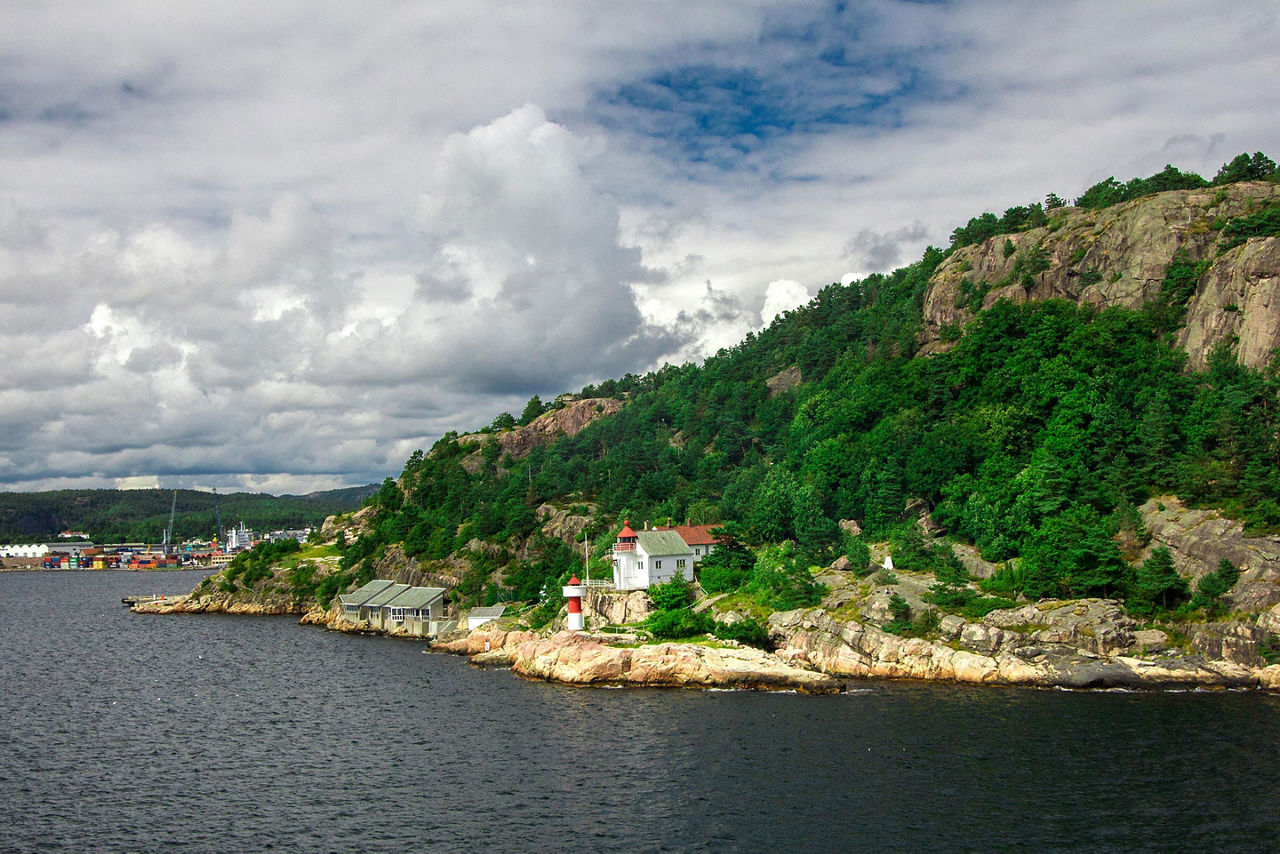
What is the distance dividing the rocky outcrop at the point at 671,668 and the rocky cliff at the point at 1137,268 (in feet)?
187

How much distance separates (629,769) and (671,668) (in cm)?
2364

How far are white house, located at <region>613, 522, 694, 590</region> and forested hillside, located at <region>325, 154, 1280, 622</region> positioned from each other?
928 cm

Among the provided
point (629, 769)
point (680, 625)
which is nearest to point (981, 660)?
point (680, 625)

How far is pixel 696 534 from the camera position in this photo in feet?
338

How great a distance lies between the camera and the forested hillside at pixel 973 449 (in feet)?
252

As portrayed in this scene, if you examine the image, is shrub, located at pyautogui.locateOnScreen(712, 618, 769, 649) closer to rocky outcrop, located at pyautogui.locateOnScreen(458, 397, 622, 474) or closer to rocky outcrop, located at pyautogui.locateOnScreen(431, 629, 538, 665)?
rocky outcrop, located at pyautogui.locateOnScreen(431, 629, 538, 665)

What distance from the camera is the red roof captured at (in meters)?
101

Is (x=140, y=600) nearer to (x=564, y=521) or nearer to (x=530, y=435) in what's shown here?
(x=530, y=435)

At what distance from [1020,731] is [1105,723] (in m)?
5.91

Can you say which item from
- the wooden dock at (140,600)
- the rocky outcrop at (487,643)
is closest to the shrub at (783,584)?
the rocky outcrop at (487,643)

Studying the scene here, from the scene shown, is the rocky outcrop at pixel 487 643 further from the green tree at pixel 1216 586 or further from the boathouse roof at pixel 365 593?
the green tree at pixel 1216 586

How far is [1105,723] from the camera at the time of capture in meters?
54.2

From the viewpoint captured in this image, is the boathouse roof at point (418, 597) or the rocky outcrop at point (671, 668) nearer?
the rocky outcrop at point (671, 668)

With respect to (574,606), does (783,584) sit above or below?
above
